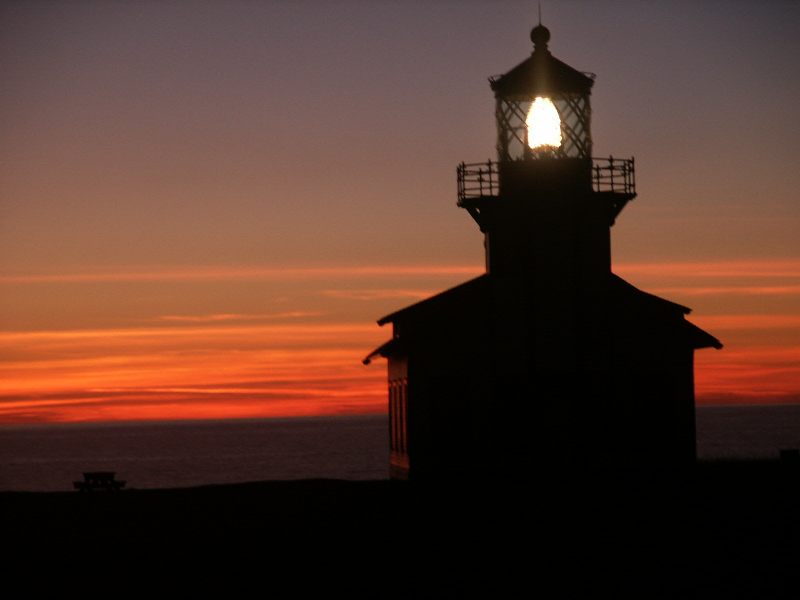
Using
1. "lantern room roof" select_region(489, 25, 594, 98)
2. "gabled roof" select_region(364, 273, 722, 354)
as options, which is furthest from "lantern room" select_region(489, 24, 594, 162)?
"gabled roof" select_region(364, 273, 722, 354)

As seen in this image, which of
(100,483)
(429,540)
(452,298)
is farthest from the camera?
(100,483)

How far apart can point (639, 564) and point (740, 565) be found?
57.2 inches

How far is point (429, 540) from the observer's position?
23.0 metres

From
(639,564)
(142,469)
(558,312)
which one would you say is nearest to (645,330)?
(558,312)

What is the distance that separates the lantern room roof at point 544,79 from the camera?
34.5 metres

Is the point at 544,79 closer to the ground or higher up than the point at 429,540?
higher up

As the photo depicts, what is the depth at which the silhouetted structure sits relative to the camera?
3384cm

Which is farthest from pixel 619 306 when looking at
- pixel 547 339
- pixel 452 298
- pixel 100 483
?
pixel 100 483

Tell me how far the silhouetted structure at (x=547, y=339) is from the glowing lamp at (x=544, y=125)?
0.02 meters

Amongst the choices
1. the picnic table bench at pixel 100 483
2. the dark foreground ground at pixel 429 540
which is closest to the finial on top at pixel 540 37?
the dark foreground ground at pixel 429 540

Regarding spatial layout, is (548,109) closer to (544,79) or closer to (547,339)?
(544,79)

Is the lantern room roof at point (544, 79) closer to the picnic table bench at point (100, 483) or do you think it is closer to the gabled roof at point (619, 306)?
the gabled roof at point (619, 306)

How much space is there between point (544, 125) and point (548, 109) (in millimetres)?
405

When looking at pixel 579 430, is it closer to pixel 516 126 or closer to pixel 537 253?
pixel 537 253
